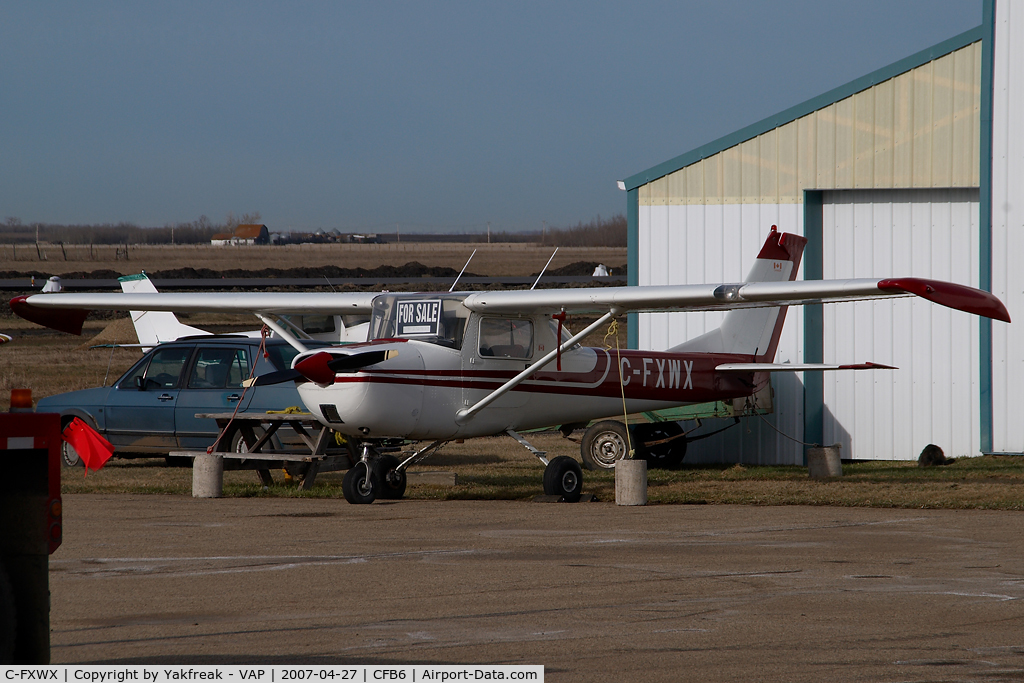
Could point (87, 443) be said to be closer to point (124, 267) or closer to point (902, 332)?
point (902, 332)

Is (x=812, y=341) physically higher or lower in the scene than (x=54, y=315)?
lower

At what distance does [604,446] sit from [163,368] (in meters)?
5.89

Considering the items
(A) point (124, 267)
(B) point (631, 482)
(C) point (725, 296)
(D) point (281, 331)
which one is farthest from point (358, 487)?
(A) point (124, 267)

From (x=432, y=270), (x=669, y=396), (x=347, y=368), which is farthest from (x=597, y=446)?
(x=432, y=270)

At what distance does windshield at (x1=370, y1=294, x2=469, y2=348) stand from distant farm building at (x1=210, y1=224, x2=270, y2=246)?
137861 millimetres

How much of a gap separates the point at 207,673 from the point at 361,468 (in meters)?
7.40

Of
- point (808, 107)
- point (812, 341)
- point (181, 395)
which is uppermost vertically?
point (808, 107)

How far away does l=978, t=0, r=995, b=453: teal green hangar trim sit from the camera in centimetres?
1512

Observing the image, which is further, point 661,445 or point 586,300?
point 661,445

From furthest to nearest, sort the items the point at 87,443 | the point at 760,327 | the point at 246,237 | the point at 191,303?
1. the point at 246,237
2. the point at 760,327
3. the point at 191,303
4. the point at 87,443

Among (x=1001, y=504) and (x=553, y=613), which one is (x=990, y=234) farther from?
(x=553, y=613)

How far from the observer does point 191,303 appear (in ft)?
47.4

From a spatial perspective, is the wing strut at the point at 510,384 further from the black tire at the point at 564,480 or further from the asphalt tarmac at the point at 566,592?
the asphalt tarmac at the point at 566,592

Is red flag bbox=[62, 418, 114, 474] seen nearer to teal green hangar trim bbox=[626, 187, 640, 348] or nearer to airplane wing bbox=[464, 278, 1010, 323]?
airplane wing bbox=[464, 278, 1010, 323]
